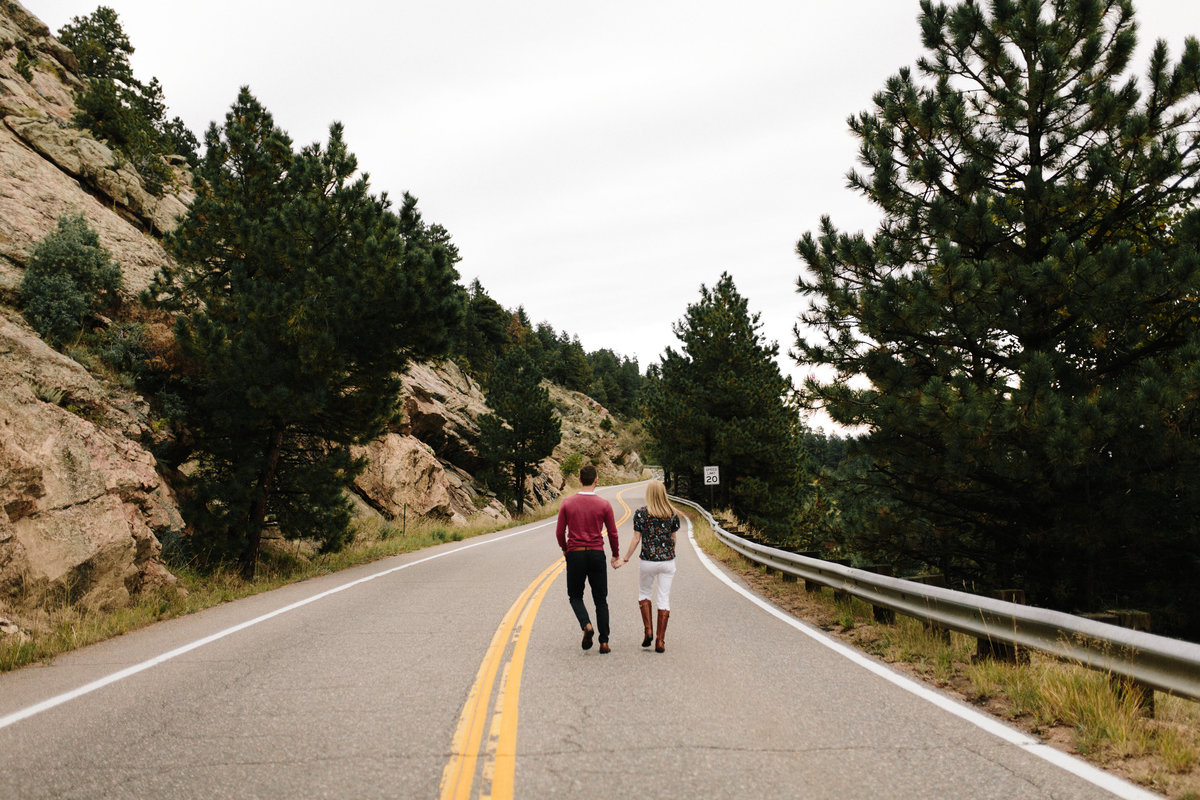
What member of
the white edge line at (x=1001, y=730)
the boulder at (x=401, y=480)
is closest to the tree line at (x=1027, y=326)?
the white edge line at (x=1001, y=730)

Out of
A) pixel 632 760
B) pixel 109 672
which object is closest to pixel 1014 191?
pixel 632 760

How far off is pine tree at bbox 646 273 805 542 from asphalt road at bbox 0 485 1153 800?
78.0 ft

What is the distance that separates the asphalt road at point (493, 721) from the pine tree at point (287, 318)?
5.32m

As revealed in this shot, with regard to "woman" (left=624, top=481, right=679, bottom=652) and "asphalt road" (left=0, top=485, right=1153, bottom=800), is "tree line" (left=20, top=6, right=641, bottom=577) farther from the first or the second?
"woman" (left=624, top=481, right=679, bottom=652)

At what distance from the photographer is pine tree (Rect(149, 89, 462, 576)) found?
12273mm

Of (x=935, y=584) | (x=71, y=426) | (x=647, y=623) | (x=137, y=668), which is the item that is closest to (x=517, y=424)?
(x=71, y=426)

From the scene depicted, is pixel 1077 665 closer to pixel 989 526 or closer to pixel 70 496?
pixel 989 526

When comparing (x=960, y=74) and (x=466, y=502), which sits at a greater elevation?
(x=960, y=74)

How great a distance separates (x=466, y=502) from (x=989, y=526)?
27608mm

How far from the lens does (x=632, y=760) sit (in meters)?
3.80

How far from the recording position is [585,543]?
22.9 ft

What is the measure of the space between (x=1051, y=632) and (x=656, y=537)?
3.47 meters

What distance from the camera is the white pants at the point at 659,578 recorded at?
6.82m

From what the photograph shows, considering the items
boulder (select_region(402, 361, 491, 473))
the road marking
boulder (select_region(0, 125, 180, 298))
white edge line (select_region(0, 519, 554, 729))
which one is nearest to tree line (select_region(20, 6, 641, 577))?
boulder (select_region(0, 125, 180, 298))
